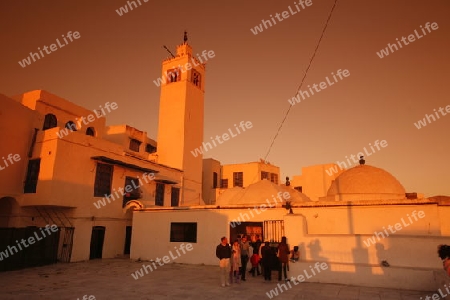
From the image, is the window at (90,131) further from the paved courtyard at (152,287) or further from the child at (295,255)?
the child at (295,255)

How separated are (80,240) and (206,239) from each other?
25.5 feet

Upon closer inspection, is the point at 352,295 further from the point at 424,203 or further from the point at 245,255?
the point at 424,203

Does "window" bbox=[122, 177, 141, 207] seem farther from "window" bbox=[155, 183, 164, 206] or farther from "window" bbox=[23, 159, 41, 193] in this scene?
"window" bbox=[23, 159, 41, 193]

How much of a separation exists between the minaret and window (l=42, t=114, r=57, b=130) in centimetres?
1048

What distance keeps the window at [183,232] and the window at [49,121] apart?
10.3 metres

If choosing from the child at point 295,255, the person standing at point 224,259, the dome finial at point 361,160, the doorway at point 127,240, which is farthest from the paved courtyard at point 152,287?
the dome finial at point 361,160

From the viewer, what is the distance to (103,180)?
63.7 ft

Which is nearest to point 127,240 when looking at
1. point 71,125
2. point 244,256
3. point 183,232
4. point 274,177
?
point 183,232

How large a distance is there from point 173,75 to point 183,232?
1876 cm

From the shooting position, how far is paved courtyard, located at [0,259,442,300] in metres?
9.09

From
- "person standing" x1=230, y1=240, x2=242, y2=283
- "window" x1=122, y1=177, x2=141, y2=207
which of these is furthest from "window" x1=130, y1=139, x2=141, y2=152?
"person standing" x1=230, y1=240, x2=242, y2=283

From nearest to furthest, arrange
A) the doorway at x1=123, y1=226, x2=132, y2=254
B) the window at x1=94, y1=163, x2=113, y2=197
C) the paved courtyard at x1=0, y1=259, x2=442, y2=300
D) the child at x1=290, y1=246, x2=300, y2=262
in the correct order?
the paved courtyard at x1=0, y1=259, x2=442, y2=300 → the child at x1=290, y1=246, x2=300, y2=262 → the window at x1=94, y1=163, x2=113, y2=197 → the doorway at x1=123, y1=226, x2=132, y2=254

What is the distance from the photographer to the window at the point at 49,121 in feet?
62.4

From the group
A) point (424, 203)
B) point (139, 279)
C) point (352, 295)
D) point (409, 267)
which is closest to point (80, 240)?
point (139, 279)
